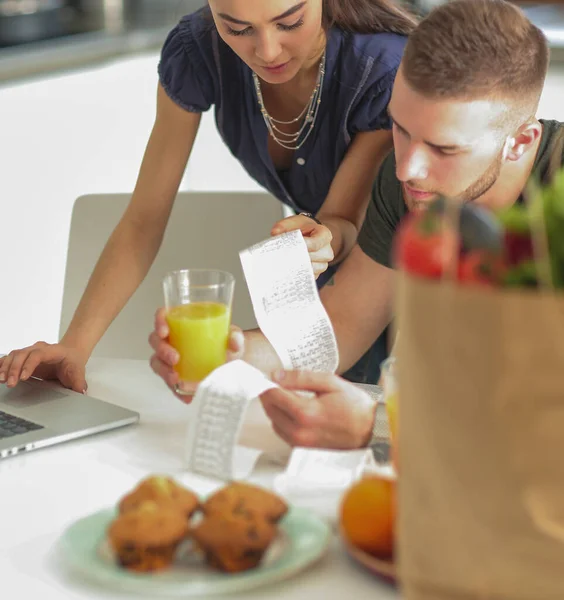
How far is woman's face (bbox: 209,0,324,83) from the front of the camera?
155 cm

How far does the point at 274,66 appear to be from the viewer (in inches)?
65.1

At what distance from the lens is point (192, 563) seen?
0.88 m

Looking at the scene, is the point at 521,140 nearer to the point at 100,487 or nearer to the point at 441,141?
the point at 441,141

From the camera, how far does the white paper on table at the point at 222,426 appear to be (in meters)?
1.12

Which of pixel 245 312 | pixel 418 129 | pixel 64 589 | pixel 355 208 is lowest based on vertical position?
pixel 245 312

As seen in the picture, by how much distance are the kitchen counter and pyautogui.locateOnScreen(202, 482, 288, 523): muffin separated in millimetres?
2412

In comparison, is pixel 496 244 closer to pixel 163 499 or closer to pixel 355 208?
pixel 163 499

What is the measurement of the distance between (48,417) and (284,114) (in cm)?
85

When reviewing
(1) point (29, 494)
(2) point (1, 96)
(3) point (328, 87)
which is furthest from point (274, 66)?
(2) point (1, 96)

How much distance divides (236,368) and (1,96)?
224 cm

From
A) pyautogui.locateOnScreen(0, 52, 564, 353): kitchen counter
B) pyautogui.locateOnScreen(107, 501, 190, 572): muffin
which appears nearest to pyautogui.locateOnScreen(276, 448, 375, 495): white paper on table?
pyautogui.locateOnScreen(107, 501, 190, 572): muffin

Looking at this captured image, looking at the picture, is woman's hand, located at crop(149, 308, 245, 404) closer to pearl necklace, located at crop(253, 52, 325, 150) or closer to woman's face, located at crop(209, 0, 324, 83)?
woman's face, located at crop(209, 0, 324, 83)

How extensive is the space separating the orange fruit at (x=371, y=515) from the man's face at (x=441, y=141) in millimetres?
686

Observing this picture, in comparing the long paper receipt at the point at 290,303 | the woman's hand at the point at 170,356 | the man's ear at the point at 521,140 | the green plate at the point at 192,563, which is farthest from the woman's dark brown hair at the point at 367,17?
the green plate at the point at 192,563
